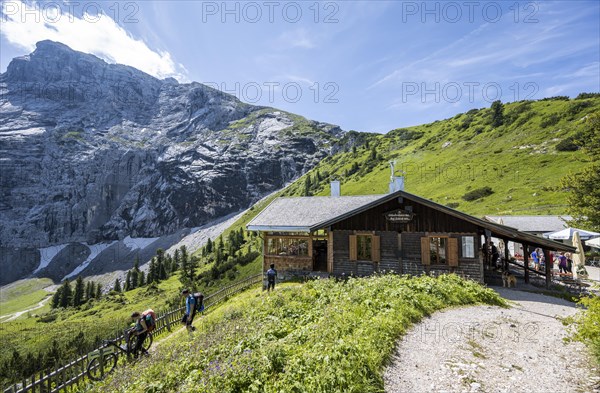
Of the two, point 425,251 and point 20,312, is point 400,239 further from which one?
point 20,312

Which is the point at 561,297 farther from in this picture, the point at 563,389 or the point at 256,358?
the point at 256,358

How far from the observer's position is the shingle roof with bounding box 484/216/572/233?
35.6m

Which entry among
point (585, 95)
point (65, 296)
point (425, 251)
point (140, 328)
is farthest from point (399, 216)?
point (65, 296)

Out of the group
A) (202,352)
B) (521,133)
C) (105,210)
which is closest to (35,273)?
(105,210)

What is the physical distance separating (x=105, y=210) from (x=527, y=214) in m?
204

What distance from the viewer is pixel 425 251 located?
19438 mm

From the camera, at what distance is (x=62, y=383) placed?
1112 cm

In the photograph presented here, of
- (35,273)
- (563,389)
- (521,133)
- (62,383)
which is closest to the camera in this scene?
(563,389)

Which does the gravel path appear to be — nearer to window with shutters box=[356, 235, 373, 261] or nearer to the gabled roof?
the gabled roof

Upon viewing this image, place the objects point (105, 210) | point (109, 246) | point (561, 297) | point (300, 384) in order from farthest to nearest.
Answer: point (105, 210) < point (109, 246) < point (561, 297) < point (300, 384)

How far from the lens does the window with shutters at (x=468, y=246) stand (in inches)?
739

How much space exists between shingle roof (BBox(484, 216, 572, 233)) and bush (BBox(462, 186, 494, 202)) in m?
13.5

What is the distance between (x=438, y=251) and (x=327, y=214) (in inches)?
318

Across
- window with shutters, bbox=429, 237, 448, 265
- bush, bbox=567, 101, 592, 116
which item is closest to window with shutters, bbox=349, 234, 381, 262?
window with shutters, bbox=429, 237, 448, 265
